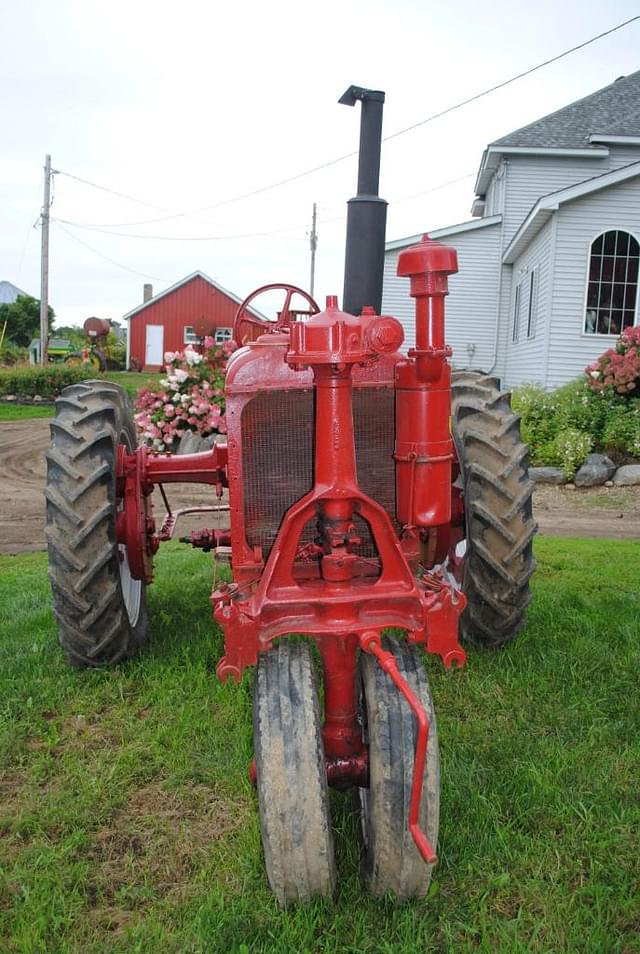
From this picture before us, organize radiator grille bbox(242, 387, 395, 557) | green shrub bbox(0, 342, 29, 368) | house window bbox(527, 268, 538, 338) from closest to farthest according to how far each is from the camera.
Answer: radiator grille bbox(242, 387, 395, 557) → house window bbox(527, 268, 538, 338) → green shrub bbox(0, 342, 29, 368)

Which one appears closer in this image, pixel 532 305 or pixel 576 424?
pixel 576 424

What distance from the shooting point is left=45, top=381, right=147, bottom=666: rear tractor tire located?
3564mm

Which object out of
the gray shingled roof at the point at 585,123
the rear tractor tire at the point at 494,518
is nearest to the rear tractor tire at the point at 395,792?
the rear tractor tire at the point at 494,518

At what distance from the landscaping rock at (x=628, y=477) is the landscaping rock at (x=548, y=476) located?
2.06 feet

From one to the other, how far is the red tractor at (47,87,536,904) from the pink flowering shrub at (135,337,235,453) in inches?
263

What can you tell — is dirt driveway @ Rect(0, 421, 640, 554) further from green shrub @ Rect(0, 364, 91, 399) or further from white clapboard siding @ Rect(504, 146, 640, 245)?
white clapboard siding @ Rect(504, 146, 640, 245)

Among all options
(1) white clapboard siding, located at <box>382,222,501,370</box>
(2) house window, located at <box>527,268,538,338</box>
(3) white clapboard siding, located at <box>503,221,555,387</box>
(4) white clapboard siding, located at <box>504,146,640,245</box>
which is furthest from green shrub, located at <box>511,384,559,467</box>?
(4) white clapboard siding, located at <box>504,146,640,245</box>

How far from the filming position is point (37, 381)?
20.7 meters

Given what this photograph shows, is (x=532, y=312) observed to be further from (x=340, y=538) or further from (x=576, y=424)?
(x=340, y=538)

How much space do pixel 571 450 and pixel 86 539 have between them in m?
7.85

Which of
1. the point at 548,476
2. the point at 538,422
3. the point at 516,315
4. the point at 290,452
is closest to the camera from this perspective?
the point at 290,452

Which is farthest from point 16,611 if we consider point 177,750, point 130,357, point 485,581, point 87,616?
point 130,357

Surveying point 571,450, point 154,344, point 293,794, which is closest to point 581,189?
point 571,450

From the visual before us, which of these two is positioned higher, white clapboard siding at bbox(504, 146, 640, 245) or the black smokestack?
white clapboard siding at bbox(504, 146, 640, 245)
